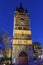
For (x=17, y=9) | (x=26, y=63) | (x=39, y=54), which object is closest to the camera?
(x=26, y=63)

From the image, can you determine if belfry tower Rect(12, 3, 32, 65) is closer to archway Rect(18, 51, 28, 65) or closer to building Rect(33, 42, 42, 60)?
archway Rect(18, 51, 28, 65)

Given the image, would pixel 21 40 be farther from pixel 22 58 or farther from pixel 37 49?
pixel 37 49

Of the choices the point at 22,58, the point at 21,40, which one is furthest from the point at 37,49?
the point at 22,58

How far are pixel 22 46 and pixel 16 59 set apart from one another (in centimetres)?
109

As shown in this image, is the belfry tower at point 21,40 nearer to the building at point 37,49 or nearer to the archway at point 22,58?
the archway at point 22,58

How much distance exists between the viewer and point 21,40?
12.3 meters

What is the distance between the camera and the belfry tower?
12048 mm

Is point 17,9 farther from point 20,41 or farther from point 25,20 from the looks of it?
point 20,41

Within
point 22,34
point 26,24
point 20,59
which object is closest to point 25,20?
point 26,24

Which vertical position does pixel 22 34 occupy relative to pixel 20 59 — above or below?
above

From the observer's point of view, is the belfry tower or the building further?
the building

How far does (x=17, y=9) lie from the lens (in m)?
13.9

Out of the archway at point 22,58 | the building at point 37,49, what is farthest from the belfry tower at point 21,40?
the building at point 37,49

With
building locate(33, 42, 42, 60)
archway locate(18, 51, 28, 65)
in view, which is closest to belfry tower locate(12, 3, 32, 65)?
archway locate(18, 51, 28, 65)
